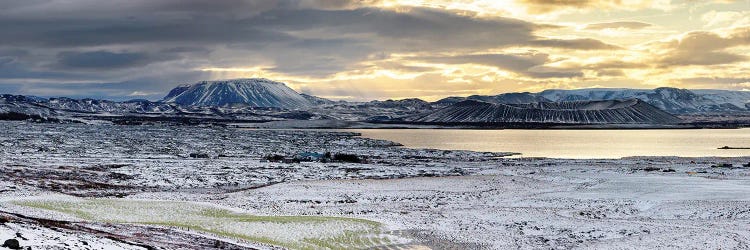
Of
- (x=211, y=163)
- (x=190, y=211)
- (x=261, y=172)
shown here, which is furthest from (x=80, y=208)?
(x=211, y=163)

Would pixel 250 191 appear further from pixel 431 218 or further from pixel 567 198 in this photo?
pixel 567 198

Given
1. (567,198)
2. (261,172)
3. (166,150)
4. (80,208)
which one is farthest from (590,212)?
(166,150)

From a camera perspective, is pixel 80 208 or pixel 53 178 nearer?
pixel 80 208

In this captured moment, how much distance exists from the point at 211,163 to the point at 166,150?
27.2m

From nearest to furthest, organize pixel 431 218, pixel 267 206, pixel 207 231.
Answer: pixel 207 231 < pixel 431 218 < pixel 267 206

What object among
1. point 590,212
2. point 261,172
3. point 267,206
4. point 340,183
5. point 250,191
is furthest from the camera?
point 261,172

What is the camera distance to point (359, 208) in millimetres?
39656

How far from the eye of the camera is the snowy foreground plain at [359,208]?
2811cm

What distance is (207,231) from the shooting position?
29.6 meters

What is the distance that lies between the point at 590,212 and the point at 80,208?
92.3ft

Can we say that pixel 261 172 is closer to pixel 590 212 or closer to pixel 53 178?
pixel 53 178

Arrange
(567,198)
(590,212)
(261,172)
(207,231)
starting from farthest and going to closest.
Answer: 1. (261,172)
2. (567,198)
3. (590,212)
4. (207,231)

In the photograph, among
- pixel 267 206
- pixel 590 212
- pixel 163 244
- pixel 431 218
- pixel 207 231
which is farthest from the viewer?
pixel 267 206

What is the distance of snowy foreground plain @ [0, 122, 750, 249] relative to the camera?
92.2 ft
